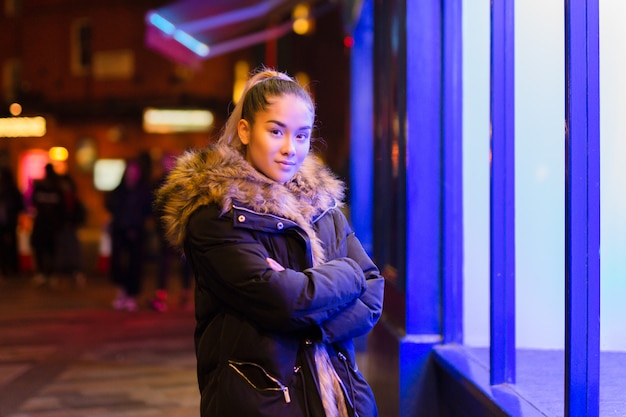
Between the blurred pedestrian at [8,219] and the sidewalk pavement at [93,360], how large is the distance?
348cm

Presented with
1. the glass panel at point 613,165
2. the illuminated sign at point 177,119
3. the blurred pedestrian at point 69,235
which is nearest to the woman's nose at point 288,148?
the glass panel at point 613,165

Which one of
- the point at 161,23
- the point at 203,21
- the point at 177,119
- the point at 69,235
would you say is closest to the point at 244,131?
the point at 161,23

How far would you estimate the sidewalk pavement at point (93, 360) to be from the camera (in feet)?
19.7

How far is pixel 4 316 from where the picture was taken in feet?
34.4

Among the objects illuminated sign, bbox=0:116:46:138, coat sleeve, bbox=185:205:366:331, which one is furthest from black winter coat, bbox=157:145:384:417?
illuminated sign, bbox=0:116:46:138

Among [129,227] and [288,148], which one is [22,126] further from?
[288,148]

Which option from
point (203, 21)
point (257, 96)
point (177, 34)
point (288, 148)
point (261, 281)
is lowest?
point (261, 281)

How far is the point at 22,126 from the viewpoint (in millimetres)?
34688

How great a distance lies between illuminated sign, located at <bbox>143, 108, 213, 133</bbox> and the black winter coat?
31.3 metres

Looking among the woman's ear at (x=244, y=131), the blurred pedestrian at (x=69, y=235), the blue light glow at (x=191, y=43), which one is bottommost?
the blurred pedestrian at (x=69, y=235)

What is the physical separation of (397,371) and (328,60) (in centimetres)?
3458

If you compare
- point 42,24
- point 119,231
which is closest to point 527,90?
point 119,231

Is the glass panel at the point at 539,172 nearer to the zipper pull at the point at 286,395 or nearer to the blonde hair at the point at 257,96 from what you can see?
the blonde hair at the point at 257,96

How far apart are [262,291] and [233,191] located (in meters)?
0.32
